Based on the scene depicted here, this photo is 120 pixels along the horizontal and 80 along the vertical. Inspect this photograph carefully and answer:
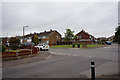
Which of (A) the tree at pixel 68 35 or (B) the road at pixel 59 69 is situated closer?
(B) the road at pixel 59 69

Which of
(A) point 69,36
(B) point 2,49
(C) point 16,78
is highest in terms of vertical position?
(A) point 69,36

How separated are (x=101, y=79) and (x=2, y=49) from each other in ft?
40.1

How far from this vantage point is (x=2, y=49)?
42.8 feet

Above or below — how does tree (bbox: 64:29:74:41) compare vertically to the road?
above

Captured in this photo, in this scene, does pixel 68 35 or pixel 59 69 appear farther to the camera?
pixel 68 35

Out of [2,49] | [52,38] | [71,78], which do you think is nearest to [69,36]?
[52,38]

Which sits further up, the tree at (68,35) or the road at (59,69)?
the tree at (68,35)

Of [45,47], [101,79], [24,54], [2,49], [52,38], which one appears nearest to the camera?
[101,79]

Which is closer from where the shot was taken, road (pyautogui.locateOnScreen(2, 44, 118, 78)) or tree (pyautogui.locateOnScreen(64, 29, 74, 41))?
road (pyautogui.locateOnScreen(2, 44, 118, 78))

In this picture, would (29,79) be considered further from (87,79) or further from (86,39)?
(86,39)

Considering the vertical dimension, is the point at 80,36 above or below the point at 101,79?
above

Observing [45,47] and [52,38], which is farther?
[52,38]

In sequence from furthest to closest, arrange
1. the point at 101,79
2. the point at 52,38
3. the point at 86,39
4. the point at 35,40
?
the point at 86,39 → the point at 52,38 → the point at 35,40 → the point at 101,79

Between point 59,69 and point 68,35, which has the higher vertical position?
point 68,35
